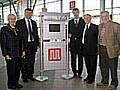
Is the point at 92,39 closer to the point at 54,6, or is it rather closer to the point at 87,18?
the point at 87,18

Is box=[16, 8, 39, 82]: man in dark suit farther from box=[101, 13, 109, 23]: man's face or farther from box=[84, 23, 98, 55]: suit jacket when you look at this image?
box=[101, 13, 109, 23]: man's face

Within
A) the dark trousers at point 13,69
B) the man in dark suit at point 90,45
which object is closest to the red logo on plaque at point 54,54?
the man in dark suit at point 90,45

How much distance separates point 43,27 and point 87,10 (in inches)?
254

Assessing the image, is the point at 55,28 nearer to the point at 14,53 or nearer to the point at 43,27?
the point at 43,27

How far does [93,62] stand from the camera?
199 inches

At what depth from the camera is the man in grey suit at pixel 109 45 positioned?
14.3 feet

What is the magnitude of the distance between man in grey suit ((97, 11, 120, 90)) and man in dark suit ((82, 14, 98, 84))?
331mm

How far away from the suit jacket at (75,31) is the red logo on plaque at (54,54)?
38cm

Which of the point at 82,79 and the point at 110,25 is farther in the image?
the point at 82,79

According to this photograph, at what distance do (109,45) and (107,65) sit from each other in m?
0.42

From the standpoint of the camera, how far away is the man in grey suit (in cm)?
436

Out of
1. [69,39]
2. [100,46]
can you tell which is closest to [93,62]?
[100,46]

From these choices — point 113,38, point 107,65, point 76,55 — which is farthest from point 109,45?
point 76,55

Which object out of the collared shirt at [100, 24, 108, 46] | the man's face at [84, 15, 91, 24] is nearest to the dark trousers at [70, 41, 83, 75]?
the man's face at [84, 15, 91, 24]
